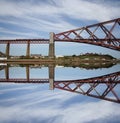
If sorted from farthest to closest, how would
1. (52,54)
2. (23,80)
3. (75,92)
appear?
(52,54) → (23,80) → (75,92)

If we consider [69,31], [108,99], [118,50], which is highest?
[69,31]

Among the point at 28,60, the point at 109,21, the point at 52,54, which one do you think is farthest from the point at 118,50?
the point at 28,60

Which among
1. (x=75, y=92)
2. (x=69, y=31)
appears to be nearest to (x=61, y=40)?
(x=69, y=31)

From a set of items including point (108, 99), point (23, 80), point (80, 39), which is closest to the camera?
point (108, 99)

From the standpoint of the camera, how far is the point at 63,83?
142 ft

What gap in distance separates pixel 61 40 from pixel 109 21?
13.8 metres

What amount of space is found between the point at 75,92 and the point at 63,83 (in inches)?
157

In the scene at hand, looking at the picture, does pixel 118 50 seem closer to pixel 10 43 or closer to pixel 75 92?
pixel 10 43

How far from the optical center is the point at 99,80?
4172 centimetres

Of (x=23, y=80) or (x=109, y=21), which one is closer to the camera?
(x=23, y=80)

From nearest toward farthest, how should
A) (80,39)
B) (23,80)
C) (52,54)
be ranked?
(23,80), (80,39), (52,54)

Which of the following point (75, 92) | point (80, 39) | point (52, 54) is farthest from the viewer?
point (52, 54)

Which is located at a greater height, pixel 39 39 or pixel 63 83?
pixel 39 39

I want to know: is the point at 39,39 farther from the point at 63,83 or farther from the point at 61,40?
the point at 63,83
